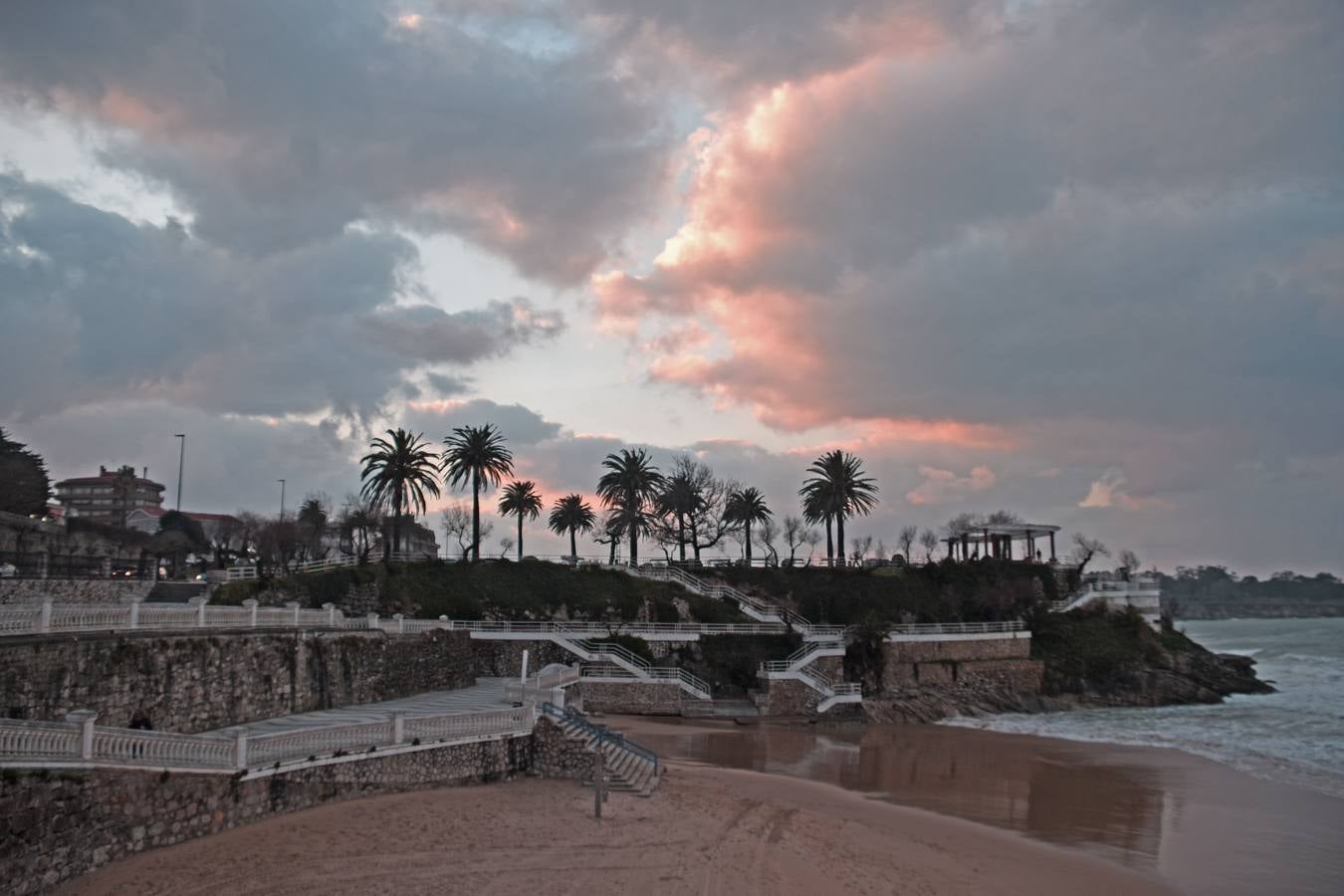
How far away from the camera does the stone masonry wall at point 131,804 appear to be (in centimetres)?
1491

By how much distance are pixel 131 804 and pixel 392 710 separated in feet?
44.8

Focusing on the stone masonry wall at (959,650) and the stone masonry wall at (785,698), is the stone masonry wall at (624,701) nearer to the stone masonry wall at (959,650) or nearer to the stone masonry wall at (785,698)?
the stone masonry wall at (785,698)

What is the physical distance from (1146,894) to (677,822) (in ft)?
37.9

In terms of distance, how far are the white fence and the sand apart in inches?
59.0

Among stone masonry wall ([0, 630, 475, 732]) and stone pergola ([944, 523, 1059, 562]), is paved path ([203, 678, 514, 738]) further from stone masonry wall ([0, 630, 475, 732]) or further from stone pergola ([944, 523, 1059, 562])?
stone pergola ([944, 523, 1059, 562])

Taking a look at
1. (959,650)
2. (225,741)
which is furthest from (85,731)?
(959,650)

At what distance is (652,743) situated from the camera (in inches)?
1437

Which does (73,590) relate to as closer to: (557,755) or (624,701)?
(557,755)

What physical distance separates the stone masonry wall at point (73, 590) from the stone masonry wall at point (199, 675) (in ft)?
24.3

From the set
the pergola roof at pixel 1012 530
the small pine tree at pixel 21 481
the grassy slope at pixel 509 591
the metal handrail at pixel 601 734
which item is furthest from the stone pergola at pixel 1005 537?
the small pine tree at pixel 21 481

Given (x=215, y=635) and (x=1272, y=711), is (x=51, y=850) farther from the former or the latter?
(x=1272, y=711)

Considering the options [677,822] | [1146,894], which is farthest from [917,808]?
[677,822]

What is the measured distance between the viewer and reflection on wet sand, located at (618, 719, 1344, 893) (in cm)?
2375

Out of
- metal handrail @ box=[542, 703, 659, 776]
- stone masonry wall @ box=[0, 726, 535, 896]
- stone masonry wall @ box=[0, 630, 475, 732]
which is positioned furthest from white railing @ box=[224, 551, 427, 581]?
stone masonry wall @ box=[0, 726, 535, 896]
